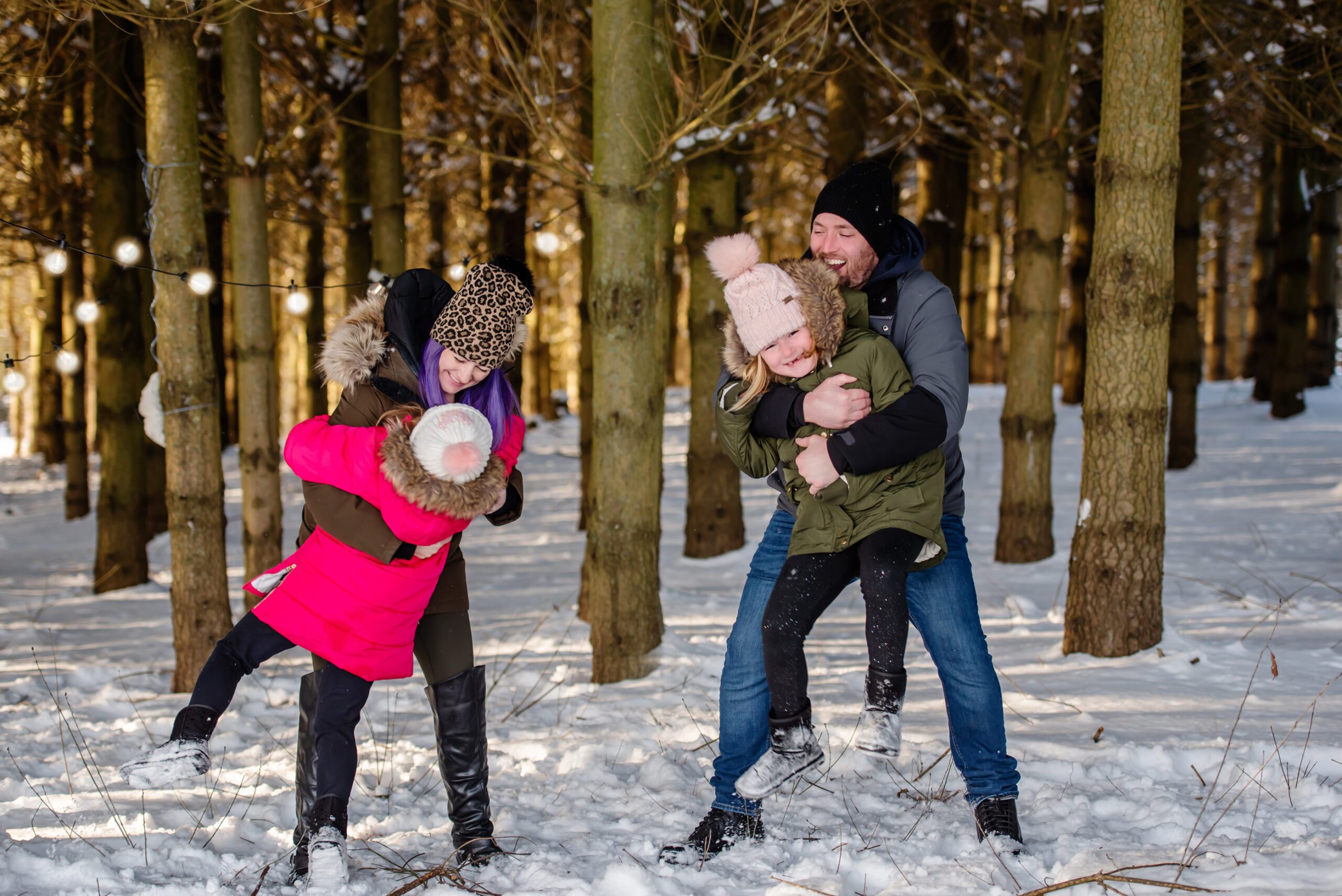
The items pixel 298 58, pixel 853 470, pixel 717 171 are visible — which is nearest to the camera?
pixel 853 470

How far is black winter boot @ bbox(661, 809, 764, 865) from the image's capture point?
2.84m

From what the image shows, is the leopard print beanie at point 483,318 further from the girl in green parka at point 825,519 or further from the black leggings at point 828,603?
the black leggings at point 828,603

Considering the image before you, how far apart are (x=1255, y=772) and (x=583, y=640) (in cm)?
361

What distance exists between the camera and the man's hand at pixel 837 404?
8.98ft

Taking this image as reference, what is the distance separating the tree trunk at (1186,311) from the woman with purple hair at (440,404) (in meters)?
9.71

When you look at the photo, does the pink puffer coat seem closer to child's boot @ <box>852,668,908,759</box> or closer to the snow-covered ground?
the snow-covered ground

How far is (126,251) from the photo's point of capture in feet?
19.9

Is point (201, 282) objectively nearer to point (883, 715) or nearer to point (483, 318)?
point (483, 318)

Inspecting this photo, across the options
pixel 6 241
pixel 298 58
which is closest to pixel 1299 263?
pixel 298 58

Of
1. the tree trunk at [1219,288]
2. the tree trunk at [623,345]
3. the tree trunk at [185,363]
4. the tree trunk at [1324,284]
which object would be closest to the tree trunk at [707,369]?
the tree trunk at [623,345]

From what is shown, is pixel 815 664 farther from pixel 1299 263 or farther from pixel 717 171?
pixel 1299 263

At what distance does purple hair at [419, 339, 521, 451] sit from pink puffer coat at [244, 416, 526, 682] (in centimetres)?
19

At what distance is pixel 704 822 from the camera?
9.63 feet

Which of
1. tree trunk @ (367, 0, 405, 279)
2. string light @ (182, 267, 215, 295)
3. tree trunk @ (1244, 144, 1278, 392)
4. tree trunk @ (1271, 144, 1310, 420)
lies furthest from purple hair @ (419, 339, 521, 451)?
tree trunk @ (1244, 144, 1278, 392)
